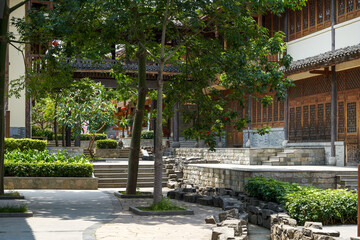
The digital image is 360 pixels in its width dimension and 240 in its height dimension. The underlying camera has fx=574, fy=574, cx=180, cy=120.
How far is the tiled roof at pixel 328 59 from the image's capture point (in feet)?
59.1

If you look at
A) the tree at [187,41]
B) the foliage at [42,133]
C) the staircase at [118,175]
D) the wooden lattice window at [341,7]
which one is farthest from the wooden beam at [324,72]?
the foliage at [42,133]

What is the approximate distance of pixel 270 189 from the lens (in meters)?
13.0

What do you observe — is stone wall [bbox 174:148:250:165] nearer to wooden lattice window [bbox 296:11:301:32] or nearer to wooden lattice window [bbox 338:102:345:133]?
wooden lattice window [bbox 338:102:345:133]

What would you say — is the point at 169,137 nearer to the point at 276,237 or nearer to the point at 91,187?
the point at 91,187

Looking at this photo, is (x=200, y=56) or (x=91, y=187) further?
(x=91, y=187)

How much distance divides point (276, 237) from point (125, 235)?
2631 millimetres

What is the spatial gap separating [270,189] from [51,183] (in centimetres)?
803

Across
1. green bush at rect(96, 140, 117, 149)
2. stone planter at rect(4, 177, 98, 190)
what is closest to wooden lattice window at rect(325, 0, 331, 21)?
stone planter at rect(4, 177, 98, 190)

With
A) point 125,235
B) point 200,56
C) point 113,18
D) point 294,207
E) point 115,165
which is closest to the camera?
point 125,235

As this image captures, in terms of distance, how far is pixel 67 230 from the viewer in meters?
9.48

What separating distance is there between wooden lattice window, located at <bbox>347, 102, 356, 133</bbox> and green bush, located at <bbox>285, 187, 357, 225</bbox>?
32.8ft

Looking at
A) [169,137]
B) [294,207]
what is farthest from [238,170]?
[169,137]

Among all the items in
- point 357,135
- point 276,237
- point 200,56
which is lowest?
point 276,237

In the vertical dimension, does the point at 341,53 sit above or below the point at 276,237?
above
